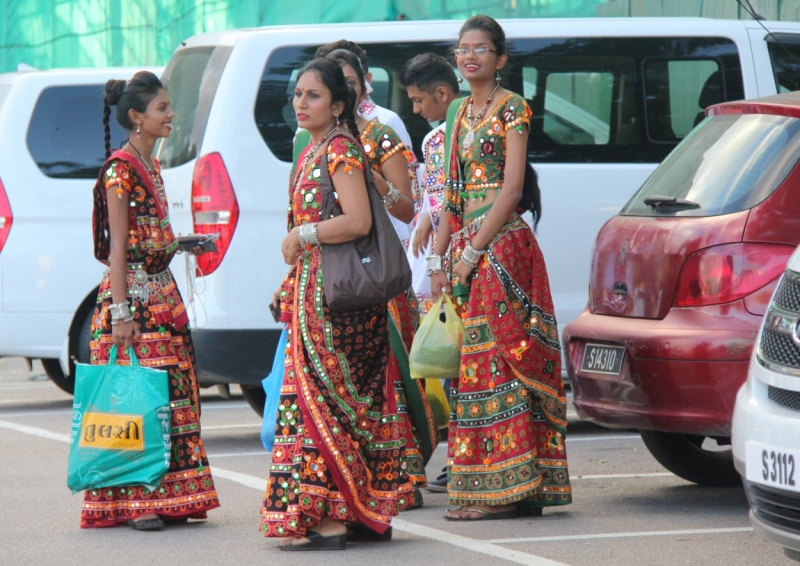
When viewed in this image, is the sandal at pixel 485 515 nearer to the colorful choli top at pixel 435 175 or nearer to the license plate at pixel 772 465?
the colorful choli top at pixel 435 175

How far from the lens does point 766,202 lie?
5434mm

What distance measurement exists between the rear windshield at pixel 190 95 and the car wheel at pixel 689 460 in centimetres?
298

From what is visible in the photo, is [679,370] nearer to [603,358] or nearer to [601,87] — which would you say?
[603,358]

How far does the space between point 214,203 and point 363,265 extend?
2635mm

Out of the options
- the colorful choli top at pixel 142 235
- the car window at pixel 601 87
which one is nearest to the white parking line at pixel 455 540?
the colorful choli top at pixel 142 235

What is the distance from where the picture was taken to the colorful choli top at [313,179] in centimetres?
527

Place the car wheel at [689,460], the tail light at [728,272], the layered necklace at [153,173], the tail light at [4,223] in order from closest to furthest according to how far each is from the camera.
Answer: the tail light at [728,272]
the layered necklace at [153,173]
the car wheel at [689,460]
the tail light at [4,223]

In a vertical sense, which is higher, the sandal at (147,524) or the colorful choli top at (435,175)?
the colorful choli top at (435,175)

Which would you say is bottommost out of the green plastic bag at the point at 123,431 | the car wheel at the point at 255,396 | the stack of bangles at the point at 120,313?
the car wheel at the point at 255,396

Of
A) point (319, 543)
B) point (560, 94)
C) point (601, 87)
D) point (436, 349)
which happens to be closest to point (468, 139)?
point (436, 349)

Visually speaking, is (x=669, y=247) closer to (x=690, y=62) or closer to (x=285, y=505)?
(x=285, y=505)

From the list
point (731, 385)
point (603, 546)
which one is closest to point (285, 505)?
point (603, 546)

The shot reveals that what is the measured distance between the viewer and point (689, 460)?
658 cm

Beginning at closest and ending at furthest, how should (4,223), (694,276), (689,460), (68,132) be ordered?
(694,276), (689,460), (4,223), (68,132)
